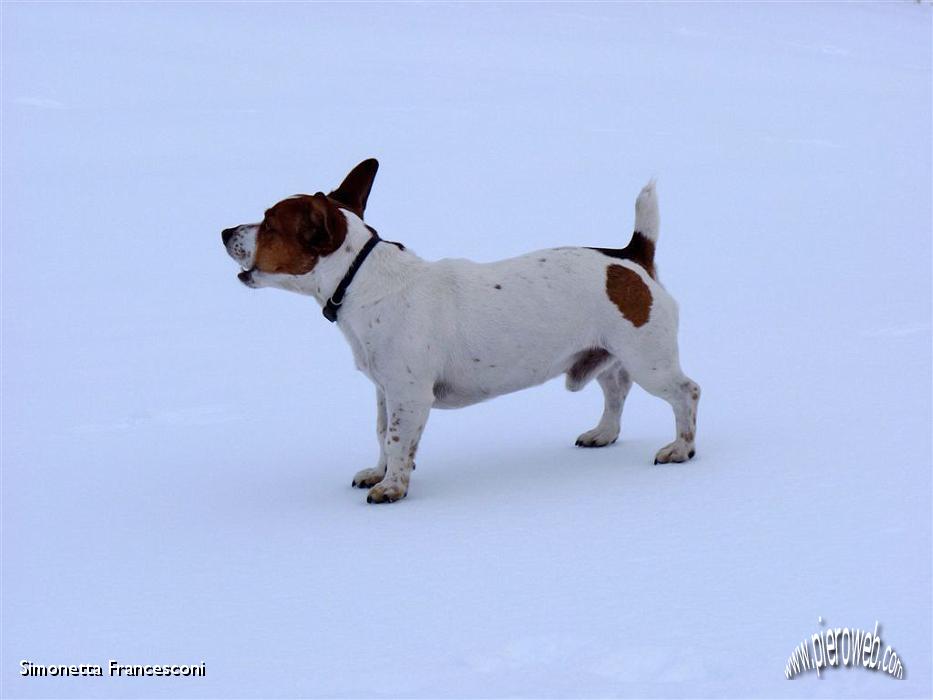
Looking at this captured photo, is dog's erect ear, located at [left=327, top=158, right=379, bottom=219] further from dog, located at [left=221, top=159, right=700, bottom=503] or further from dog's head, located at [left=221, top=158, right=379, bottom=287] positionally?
dog's head, located at [left=221, top=158, right=379, bottom=287]

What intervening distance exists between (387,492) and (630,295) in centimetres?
128

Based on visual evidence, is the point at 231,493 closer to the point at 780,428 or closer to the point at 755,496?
the point at 755,496

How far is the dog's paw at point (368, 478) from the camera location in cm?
509

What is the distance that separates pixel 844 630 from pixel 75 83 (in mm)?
10622

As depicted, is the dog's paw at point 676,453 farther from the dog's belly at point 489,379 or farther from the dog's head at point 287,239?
the dog's head at point 287,239

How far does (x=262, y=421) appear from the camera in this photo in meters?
6.13

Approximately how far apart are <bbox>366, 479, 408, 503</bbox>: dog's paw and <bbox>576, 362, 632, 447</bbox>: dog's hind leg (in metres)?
1.10

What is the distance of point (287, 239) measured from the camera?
4879 mm

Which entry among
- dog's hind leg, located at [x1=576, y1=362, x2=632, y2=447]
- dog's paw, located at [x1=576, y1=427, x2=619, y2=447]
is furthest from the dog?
dog's paw, located at [x1=576, y1=427, x2=619, y2=447]

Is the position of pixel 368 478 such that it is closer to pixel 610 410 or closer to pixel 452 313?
pixel 452 313

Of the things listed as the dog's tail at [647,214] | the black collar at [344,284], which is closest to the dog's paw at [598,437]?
the dog's tail at [647,214]

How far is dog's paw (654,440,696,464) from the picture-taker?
509 centimetres

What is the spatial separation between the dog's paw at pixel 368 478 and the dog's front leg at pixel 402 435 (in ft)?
0.77

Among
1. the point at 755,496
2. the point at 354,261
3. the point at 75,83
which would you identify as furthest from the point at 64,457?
the point at 75,83
